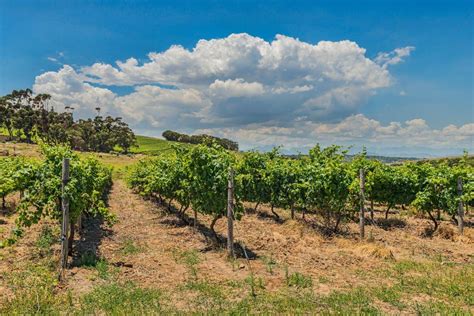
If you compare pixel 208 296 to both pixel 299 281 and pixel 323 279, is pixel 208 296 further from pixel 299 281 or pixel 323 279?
pixel 323 279

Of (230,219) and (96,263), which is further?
(230,219)

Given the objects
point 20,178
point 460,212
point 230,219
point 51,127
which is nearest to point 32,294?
point 20,178

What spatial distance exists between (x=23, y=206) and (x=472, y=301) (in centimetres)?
1227

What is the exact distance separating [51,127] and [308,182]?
8358 centimetres

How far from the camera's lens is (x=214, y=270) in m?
11.0

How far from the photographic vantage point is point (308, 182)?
18281 mm

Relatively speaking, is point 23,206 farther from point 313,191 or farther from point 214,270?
point 313,191

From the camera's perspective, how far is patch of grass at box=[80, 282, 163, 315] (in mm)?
7613

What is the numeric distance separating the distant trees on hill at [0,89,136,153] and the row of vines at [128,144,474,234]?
6935cm

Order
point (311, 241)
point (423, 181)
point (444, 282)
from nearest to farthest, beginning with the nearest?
point (444, 282), point (311, 241), point (423, 181)

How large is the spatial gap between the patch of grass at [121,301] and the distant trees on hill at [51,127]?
7919 cm

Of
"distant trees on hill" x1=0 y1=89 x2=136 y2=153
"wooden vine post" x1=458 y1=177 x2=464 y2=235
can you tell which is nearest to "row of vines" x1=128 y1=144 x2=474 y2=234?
"wooden vine post" x1=458 y1=177 x2=464 y2=235

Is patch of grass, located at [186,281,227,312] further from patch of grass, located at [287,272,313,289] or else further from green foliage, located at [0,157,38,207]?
green foliage, located at [0,157,38,207]

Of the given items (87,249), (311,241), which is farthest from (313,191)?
(87,249)
